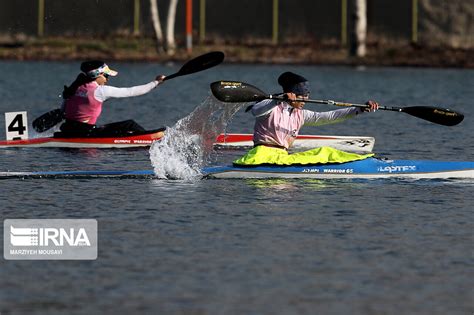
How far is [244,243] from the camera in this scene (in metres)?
15.5

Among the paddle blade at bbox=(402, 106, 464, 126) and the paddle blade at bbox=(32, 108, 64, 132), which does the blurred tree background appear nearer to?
the paddle blade at bbox=(32, 108, 64, 132)

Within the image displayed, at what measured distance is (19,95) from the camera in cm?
4456

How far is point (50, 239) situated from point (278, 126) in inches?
211

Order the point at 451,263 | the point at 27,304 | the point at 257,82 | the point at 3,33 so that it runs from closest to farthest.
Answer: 1. the point at 27,304
2. the point at 451,263
3. the point at 257,82
4. the point at 3,33

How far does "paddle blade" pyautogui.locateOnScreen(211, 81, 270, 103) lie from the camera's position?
820 inches

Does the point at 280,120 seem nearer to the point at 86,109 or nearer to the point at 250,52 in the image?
the point at 86,109

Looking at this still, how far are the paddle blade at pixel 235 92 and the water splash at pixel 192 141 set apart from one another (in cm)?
39

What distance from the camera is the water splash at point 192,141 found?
69.9 feet

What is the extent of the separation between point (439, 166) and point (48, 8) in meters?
48.0

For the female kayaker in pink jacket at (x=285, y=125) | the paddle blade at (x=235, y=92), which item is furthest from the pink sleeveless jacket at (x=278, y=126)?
the paddle blade at (x=235, y=92)

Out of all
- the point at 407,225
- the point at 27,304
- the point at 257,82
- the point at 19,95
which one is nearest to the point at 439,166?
the point at 407,225

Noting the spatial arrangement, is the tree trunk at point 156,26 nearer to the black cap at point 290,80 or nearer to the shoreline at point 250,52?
the shoreline at point 250,52

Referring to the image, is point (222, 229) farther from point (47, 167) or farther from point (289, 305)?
point (47, 167)

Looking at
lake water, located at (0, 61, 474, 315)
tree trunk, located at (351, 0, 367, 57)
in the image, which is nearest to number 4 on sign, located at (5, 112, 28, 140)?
lake water, located at (0, 61, 474, 315)
